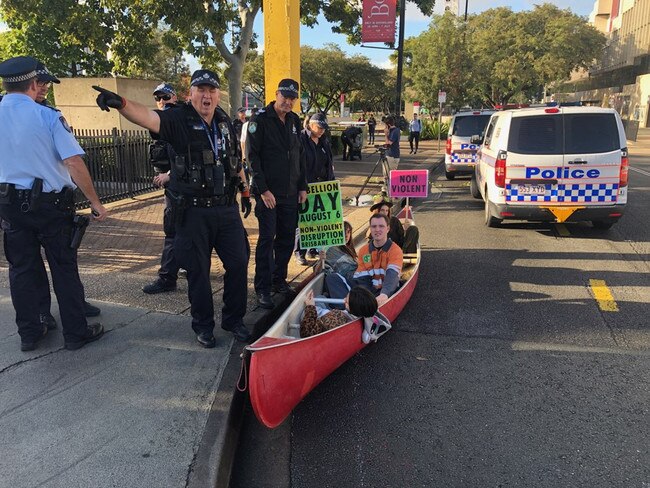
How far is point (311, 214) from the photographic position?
18.4ft

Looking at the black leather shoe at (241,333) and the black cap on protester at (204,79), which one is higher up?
the black cap on protester at (204,79)

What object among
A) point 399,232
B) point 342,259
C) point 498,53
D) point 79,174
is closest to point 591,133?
point 399,232

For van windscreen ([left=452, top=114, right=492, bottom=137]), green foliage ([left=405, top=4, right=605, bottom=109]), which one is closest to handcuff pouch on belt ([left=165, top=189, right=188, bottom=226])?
van windscreen ([left=452, top=114, right=492, bottom=137])

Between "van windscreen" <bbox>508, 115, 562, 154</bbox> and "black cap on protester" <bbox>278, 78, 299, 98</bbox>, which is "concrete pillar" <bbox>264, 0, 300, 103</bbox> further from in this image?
"van windscreen" <bbox>508, 115, 562, 154</bbox>

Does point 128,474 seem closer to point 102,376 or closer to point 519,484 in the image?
point 102,376

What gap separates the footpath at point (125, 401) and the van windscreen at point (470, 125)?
1024cm

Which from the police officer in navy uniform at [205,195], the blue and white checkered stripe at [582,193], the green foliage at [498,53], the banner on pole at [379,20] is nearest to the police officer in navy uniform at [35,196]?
the police officer in navy uniform at [205,195]

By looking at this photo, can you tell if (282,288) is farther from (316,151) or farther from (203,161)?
(203,161)

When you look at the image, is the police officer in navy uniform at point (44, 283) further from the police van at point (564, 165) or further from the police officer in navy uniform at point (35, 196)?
the police van at point (564, 165)

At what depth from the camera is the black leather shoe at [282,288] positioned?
18.1 feet

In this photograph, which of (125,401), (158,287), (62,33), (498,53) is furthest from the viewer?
(498,53)

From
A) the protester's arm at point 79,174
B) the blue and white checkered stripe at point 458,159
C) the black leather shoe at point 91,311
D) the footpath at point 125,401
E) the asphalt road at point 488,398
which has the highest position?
the protester's arm at point 79,174

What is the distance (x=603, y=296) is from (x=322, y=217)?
3195 mm

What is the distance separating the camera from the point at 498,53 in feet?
133
